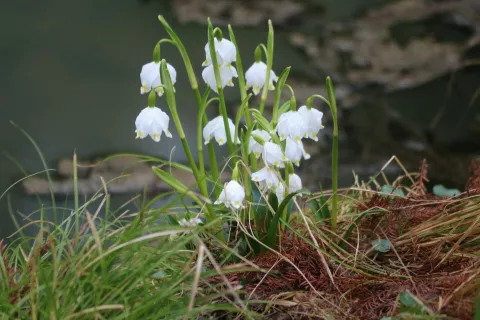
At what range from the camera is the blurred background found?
2.71 metres

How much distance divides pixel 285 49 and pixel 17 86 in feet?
4.59

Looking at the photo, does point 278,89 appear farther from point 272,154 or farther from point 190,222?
point 190,222

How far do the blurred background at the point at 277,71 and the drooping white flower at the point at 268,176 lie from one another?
162cm

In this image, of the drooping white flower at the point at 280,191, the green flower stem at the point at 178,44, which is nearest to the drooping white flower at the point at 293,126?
the drooping white flower at the point at 280,191

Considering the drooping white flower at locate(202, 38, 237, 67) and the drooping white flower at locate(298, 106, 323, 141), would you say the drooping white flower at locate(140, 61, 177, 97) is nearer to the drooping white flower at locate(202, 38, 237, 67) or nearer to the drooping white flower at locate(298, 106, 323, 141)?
the drooping white flower at locate(202, 38, 237, 67)

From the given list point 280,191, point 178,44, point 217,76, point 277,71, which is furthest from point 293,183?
point 277,71

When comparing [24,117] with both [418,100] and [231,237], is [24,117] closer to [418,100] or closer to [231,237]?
[231,237]

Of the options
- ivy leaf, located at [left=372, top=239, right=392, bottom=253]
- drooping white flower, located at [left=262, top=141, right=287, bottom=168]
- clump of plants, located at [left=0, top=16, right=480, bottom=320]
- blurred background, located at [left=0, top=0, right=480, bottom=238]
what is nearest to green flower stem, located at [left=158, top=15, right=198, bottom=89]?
clump of plants, located at [left=0, top=16, right=480, bottom=320]

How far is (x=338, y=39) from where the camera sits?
300 cm

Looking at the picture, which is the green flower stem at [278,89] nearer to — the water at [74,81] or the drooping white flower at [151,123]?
the drooping white flower at [151,123]

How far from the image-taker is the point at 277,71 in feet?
9.62

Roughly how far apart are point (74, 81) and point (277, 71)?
1.06m

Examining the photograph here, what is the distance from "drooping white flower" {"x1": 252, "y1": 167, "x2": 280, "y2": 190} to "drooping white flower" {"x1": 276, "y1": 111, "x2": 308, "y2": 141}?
80 mm

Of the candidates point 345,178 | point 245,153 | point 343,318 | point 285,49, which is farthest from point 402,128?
point 343,318
